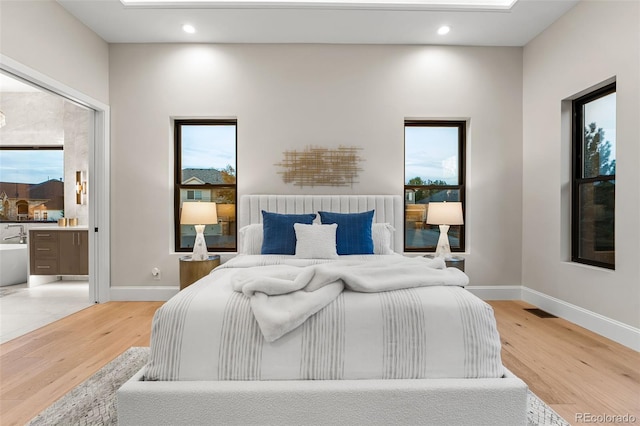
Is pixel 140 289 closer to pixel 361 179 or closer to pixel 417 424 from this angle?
pixel 361 179

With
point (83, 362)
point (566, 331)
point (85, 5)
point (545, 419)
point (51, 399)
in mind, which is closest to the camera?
point (545, 419)

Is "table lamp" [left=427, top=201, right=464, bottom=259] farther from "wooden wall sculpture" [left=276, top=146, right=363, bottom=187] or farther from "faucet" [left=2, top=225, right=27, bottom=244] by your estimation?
"faucet" [left=2, top=225, right=27, bottom=244]

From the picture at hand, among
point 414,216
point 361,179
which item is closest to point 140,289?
point 361,179

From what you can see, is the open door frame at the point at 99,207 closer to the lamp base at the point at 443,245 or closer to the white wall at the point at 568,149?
the lamp base at the point at 443,245

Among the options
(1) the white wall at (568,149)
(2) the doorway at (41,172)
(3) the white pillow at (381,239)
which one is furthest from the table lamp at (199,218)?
(1) the white wall at (568,149)

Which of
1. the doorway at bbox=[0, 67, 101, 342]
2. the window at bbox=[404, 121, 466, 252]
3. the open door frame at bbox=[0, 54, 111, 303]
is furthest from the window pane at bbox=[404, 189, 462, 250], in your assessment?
the doorway at bbox=[0, 67, 101, 342]

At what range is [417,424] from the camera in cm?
146

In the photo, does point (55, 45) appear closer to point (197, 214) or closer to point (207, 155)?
point (207, 155)

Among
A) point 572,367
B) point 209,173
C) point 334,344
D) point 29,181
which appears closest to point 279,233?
point 209,173

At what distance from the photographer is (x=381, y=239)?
3480 mm

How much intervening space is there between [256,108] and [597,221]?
3.56 meters

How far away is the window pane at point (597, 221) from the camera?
304 centimetres

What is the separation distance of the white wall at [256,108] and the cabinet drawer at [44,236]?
134cm

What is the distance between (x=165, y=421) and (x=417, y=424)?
3.36 feet
